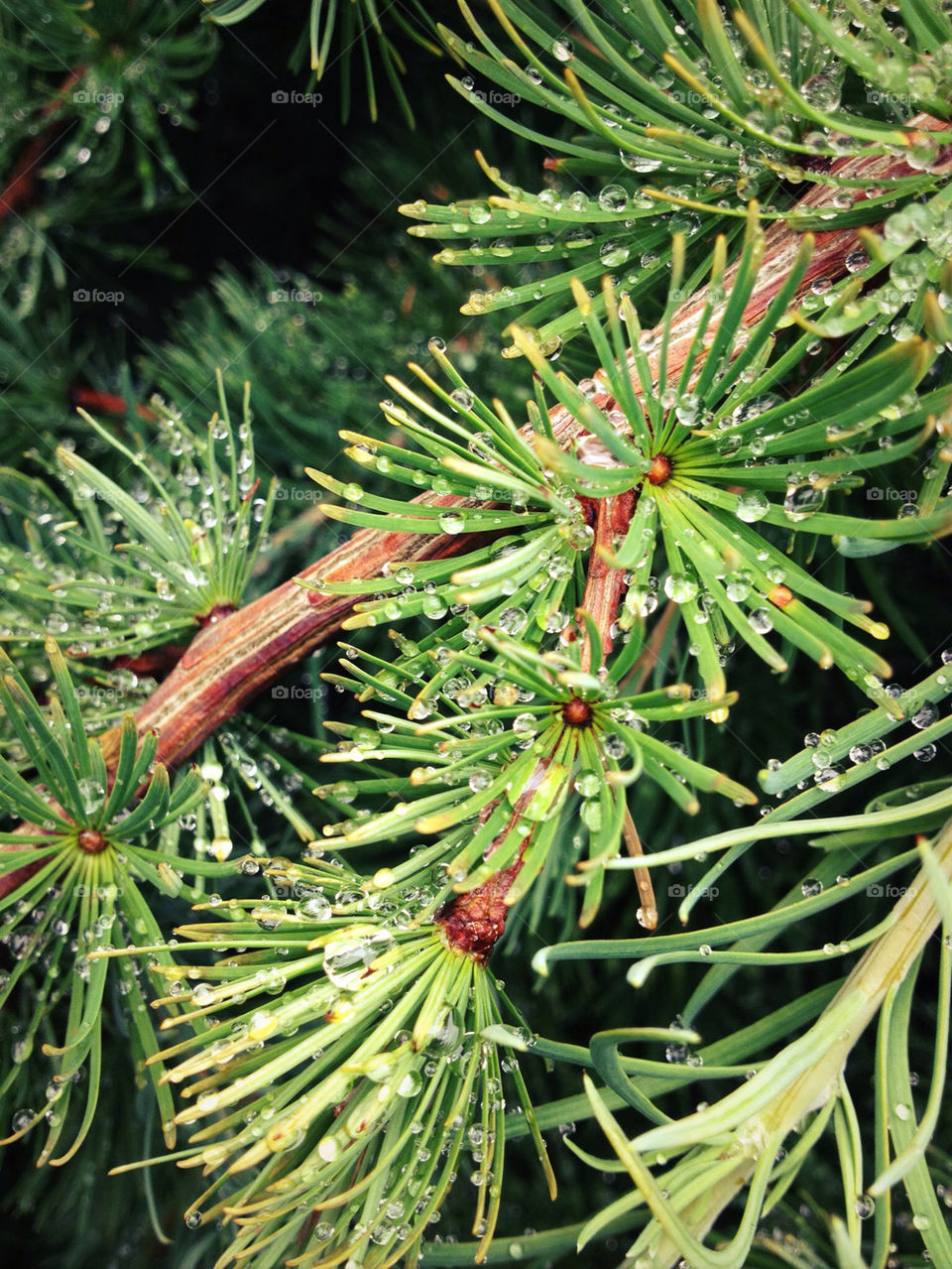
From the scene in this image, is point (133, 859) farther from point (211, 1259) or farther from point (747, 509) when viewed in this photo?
point (211, 1259)

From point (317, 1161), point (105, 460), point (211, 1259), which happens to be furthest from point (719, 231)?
point (211, 1259)

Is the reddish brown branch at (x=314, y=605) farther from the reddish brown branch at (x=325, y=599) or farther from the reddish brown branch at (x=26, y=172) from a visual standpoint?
the reddish brown branch at (x=26, y=172)

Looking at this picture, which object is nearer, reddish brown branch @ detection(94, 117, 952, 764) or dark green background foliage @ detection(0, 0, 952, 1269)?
reddish brown branch @ detection(94, 117, 952, 764)

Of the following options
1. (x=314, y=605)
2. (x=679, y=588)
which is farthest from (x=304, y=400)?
(x=679, y=588)

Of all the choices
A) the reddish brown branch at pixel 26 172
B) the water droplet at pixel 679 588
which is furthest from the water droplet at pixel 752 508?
the reddish brown branch at pixel 26 172

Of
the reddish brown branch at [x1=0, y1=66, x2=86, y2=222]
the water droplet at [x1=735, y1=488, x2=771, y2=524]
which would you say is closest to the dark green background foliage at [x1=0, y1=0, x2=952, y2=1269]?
the reddish brown branch at [x1=0, y1=66, x2=86, y2=222]

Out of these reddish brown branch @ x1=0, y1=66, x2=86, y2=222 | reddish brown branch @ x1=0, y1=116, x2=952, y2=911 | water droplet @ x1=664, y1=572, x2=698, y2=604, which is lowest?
water droplet @ x1=664, y1=572, x2=698, y2=604

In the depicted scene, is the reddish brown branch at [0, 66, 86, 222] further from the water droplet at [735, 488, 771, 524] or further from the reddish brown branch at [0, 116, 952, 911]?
the water droplet at [735, 488, 771, 524]

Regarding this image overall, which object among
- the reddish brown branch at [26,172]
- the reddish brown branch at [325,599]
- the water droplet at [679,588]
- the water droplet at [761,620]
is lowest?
the water droplet at [761,620]
